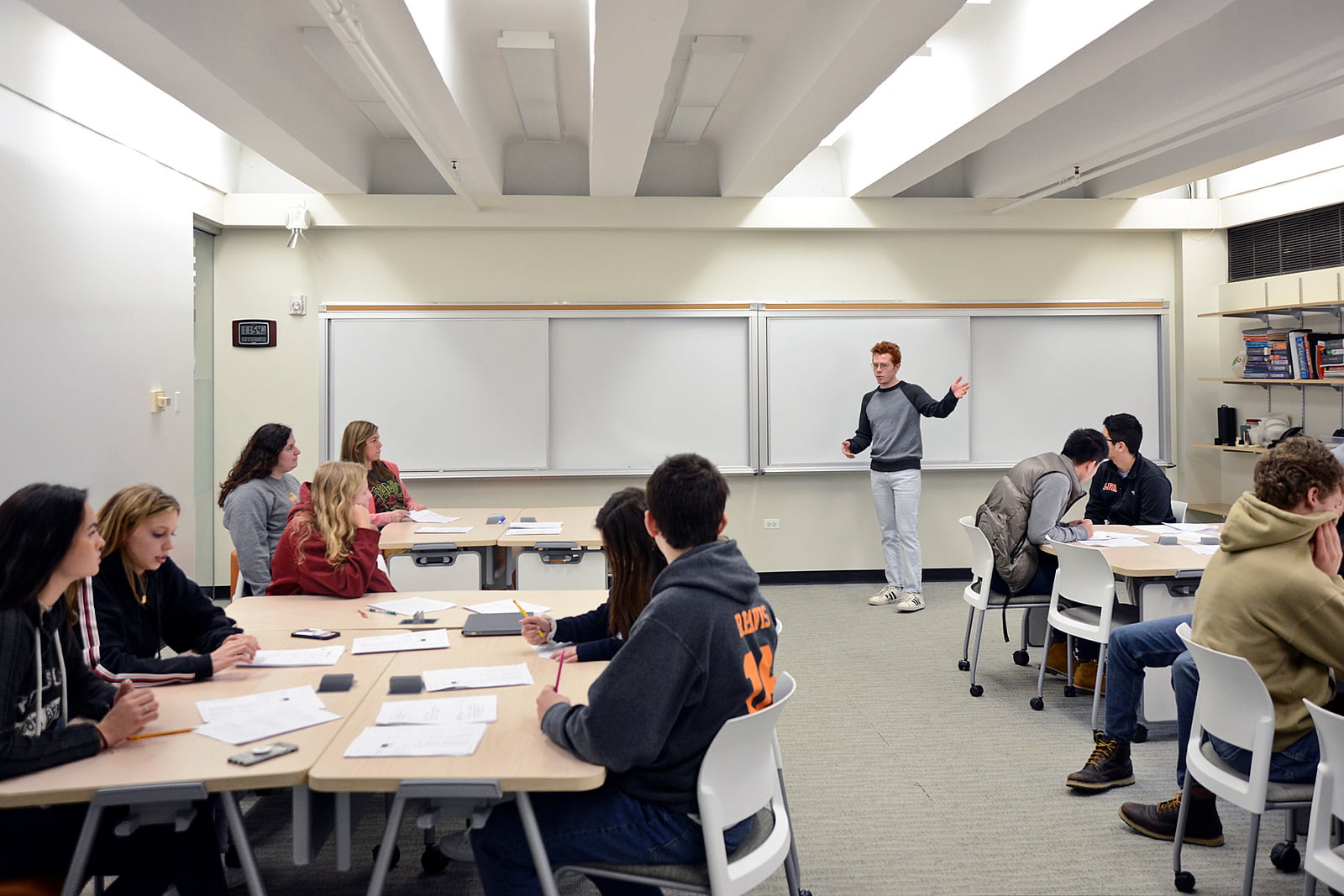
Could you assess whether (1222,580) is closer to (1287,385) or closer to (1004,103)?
(1004,103)

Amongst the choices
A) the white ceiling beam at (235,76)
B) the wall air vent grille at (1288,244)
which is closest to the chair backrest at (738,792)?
the white ceiling beam at (235,76)

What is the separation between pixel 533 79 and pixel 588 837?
4.65 metres

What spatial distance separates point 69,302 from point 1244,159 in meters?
6.66

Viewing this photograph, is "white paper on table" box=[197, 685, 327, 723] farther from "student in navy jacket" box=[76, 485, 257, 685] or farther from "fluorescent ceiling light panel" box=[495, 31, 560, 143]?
"fluorescent ceiling light panel" box=[495, 31, 560, 143]

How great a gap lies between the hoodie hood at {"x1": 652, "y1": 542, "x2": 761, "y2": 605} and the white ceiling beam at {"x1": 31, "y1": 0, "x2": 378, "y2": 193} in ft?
9.94

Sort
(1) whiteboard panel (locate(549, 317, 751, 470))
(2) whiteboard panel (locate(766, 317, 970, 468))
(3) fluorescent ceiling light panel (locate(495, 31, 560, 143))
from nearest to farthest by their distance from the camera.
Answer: (3) fluorescent ceiling light panel (locate(495, 31, 560, 143))
(1) whiteboard panel (locate(549, 317, 751, 470))
(2) whiteboard panel (locate(766, 317, 970, 468))

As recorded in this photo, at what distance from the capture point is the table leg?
5.99 feet

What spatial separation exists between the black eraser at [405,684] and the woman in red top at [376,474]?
8.70ft

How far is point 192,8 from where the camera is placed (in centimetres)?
365

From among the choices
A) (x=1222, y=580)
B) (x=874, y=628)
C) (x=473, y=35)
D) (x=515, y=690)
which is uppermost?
(x=473, y=35)

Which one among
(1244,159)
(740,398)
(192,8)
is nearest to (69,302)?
(192,8)

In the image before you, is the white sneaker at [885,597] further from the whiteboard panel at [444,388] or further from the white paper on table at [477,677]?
the white paper on table at [477,677]

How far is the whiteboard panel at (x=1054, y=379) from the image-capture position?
7.09m

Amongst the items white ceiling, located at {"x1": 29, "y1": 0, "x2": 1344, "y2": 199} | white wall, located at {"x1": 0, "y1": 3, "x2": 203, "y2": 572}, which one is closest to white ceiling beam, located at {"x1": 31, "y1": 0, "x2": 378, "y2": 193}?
white ceiling, located at {"x1": 29, "y1": 0, "x2": 1344, "y2": 199}
